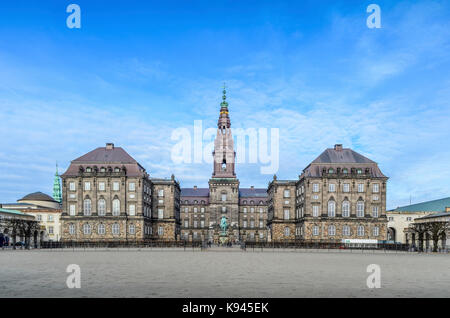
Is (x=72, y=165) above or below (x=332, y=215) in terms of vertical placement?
above

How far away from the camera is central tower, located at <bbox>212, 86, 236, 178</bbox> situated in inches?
4840

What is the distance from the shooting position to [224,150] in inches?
4860

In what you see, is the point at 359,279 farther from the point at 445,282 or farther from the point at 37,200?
the point at 37,200

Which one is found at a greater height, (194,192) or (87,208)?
(194,192)

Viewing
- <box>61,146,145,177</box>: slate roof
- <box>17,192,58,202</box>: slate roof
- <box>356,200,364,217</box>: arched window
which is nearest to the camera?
<box>356,200,364,217</box>: arched window

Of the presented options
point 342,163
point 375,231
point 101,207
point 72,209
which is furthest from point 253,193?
point 72,209

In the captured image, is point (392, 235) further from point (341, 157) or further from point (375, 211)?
point (341, 157)

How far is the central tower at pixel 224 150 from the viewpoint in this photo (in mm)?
122938

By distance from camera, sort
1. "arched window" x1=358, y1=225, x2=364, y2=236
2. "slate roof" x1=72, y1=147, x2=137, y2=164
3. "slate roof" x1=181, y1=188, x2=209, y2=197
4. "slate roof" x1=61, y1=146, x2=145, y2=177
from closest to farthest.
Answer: "arched window" x1=358, y1=225, x2=364, y2=236 < "slate roof" x1=61, y1=146, x2=145, y2=177 < "slate roof" x1=72, y1=147, x2=137, y2=164 < "slate roof" x1=181, y1=188, x2=209, y2=197

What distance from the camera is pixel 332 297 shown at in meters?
14.6

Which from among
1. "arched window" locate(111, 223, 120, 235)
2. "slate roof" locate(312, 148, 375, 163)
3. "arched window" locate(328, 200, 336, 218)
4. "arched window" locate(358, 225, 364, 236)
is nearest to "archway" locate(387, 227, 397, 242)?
"arched window" locate(358, 225, 364, 236)

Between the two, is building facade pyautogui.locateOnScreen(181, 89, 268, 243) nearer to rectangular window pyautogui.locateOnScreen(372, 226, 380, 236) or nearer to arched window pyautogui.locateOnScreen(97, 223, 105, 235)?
arched window pyautogui.locateOnScreen(97, 223, 105, 235)

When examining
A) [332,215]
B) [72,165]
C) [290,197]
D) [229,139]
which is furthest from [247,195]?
[72,165]
